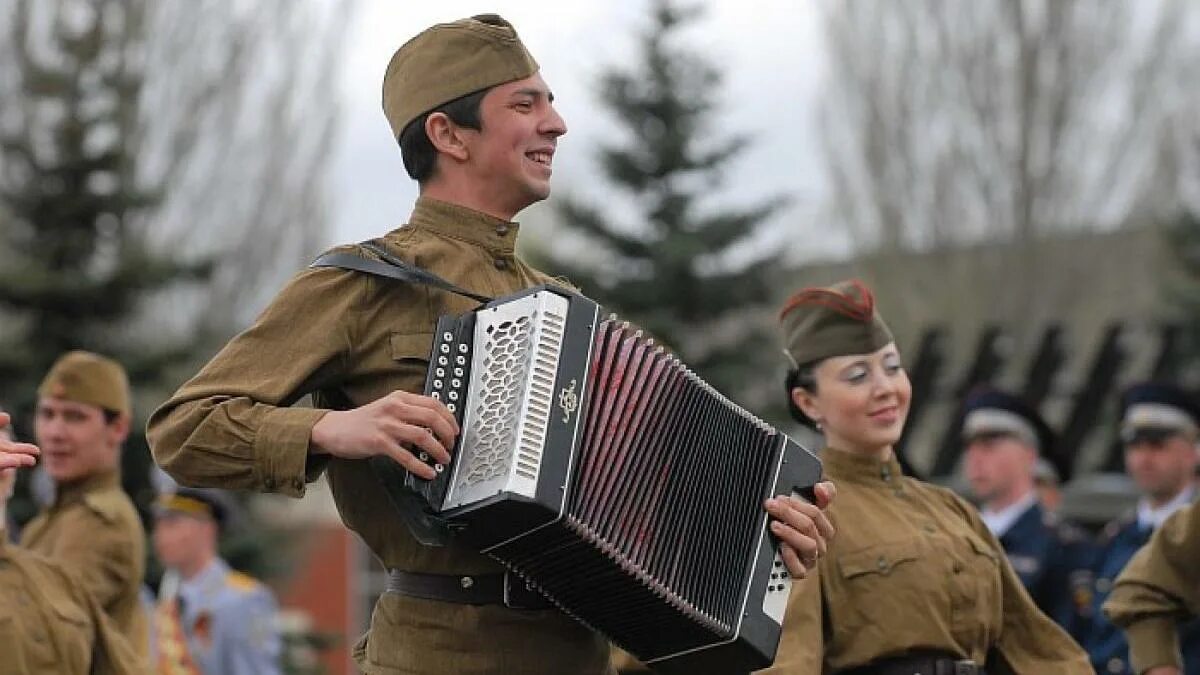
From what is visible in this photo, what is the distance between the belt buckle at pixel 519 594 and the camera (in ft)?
14.4

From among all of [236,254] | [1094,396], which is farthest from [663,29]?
[236,254]

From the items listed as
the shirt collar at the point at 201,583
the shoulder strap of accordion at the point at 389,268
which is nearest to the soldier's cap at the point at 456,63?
the shoulder strap of accordion at the point at 389,268

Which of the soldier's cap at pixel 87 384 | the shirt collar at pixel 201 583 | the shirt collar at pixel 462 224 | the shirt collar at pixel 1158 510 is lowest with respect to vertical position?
the shirt collar at pixel 201 583

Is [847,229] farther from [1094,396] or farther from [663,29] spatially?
[1094,396]

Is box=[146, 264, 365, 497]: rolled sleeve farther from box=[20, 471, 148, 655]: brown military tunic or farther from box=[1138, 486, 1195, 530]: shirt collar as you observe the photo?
box=[1138, 486, 1195, 530]: shirt collar

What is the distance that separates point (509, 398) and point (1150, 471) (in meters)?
5.85

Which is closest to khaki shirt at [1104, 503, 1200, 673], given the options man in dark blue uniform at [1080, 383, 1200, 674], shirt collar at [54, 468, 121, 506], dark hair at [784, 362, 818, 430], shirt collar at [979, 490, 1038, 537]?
dark hair at [784, 362, 818, 430]

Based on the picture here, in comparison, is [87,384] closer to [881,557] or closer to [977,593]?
[881,557]

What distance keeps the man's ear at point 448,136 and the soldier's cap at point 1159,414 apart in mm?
5468

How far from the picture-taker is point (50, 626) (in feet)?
20.0

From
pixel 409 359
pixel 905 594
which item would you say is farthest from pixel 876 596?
pixel 409 359

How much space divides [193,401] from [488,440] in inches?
26.7

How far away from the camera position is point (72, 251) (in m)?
15.9

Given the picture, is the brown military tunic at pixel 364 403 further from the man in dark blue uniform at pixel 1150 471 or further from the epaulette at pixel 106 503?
the man in dark blue uniform at pixel 1150 471
